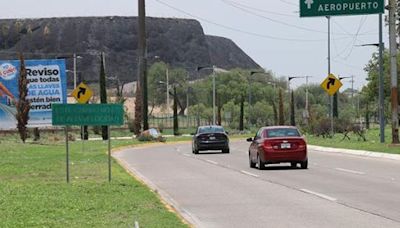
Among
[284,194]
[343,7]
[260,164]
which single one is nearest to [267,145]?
[260,164]

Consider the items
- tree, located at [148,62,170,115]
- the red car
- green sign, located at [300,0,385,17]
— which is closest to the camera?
the red car

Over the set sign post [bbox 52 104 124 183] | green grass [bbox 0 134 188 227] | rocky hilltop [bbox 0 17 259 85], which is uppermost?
rocky hilltop [bbox 0 17 259 85]

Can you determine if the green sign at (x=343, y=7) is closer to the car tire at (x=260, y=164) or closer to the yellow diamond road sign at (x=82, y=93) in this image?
the car tire at (x=260, y=164)

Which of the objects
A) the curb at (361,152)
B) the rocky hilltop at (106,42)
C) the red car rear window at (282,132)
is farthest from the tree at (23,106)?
the rocky hilltop at (106,42)

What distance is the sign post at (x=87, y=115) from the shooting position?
20.8 meters

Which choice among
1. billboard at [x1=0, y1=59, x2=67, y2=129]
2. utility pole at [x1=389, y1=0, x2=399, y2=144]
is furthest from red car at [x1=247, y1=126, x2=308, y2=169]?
billboard at [x1=0, y1=59, x2=67, y2=129]

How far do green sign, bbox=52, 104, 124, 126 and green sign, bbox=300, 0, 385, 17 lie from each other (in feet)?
60.2

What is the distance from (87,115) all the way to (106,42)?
6172 inches

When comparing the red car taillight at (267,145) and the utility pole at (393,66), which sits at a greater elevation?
the utility pole at (393,66)

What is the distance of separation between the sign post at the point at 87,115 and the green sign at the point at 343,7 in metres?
18.3

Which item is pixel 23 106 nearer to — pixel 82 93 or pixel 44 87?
pixel 44 87

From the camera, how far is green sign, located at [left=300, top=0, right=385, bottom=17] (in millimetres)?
36438

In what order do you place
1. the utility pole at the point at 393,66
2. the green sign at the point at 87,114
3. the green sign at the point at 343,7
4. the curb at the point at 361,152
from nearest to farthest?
the green sign at the point at 87,114
the curb at the point at 361,152
the green sign at the point at 343,7
the utility pole at the point at 393,66

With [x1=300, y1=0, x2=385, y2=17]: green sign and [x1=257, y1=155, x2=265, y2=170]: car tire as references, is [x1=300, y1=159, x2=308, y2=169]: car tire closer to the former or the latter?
[x1=257, y1=155, x2=265, y2=170]: car tire
